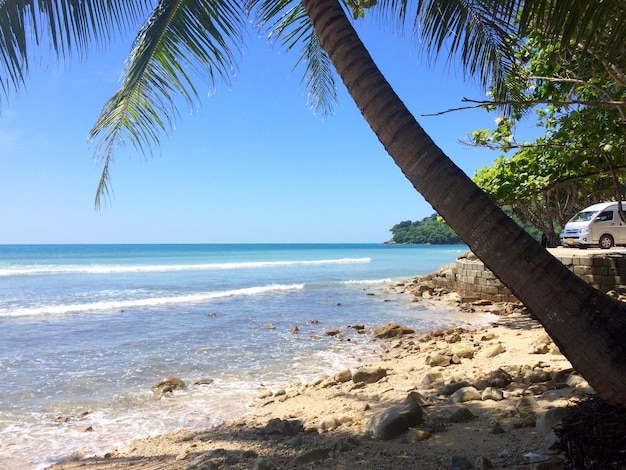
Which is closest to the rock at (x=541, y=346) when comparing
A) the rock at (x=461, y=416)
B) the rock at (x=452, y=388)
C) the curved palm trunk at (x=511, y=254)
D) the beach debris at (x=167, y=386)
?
the rock at (x=452, y=388)

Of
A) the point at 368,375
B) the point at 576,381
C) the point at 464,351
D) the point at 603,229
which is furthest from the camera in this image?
the point at 603,229

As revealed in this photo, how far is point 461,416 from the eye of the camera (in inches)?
171

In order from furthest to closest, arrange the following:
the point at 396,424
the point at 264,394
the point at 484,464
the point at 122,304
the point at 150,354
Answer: the point at 122,304, the point at 150,354, the point at 264,394, the point at 396,424, the point at 484,464

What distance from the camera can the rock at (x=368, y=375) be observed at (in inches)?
277

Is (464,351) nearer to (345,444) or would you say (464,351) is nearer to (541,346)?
(541,346)

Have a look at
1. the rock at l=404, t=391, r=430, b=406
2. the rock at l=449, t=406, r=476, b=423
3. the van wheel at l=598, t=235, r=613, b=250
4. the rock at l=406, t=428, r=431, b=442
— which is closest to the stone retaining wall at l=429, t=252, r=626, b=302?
the van wheel at l=598, t=235, r=613, b=250

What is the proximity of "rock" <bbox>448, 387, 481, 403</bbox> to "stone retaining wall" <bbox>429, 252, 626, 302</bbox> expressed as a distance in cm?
388

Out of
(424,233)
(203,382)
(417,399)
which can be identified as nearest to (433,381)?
(417,399)

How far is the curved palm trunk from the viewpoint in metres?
2.41

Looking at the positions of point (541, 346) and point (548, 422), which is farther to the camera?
point (541, 346)

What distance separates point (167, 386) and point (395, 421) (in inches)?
164

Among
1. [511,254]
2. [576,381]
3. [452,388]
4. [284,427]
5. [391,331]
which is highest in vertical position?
[511,254]

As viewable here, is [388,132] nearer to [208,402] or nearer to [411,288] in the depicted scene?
[208,402]

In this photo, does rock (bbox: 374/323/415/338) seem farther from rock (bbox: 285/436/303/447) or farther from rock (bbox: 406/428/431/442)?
rock (bbox: 406/428/431/442)
